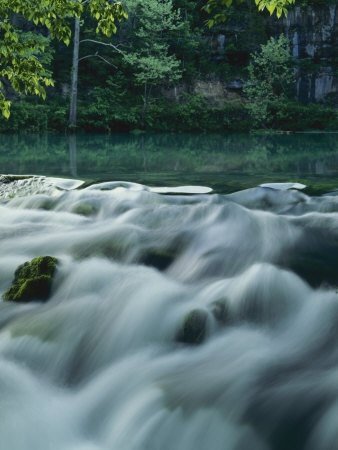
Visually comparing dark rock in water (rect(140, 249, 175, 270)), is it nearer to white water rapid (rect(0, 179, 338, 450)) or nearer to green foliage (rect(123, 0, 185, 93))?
white water rapid (rect(0, 179, 338, 450))

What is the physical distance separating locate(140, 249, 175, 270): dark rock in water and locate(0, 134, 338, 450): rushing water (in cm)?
2

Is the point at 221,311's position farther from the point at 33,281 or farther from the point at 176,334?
the point at 33,281

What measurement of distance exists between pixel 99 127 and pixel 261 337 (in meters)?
25.3

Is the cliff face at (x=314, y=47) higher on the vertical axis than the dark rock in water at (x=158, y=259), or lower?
higher

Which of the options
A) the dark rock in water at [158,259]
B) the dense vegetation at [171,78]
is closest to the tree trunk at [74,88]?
the dense vegetation at [171,78]

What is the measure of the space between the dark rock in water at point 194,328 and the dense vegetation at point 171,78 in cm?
2312

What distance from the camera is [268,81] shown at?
107ft

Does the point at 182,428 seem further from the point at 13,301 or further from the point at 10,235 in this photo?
the point at 10,235

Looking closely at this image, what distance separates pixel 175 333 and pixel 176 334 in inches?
0.6

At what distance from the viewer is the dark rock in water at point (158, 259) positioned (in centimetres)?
488

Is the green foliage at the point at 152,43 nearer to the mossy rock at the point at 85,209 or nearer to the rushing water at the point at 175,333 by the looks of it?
the mossy rock at the point at 85,209

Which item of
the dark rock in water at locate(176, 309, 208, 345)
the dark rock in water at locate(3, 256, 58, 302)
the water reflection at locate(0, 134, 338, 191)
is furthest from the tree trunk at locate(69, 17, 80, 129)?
the dark rock in water at locate(176, 309, 208, 345)

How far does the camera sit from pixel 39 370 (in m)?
3.50

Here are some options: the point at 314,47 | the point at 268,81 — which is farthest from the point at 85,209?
the point at 314,47
